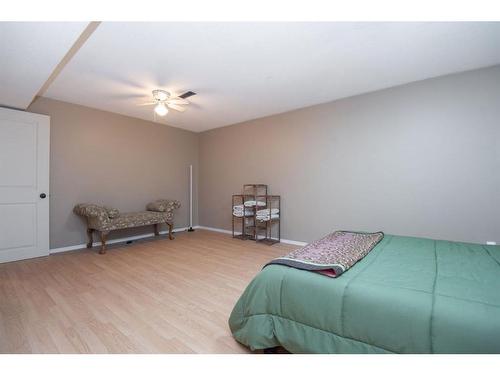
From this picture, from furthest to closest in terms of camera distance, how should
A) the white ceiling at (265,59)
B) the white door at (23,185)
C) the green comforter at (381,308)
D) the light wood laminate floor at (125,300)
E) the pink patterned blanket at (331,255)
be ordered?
the white door at (23,185)
the white ceiling at (265,59)
the light wood laminate floor at (125,300)
the pink patterned blanket at (331,255)
the green comforter at (381,308)

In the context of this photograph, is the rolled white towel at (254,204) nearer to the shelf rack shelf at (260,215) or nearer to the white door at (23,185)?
the shelf rack shelf at (260,215)

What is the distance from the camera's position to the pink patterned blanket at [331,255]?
1359 millimetres

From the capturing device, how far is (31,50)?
1.95 metres

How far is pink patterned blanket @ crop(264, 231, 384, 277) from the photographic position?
4.46 ft

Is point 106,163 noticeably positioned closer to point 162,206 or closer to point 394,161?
point 162,206

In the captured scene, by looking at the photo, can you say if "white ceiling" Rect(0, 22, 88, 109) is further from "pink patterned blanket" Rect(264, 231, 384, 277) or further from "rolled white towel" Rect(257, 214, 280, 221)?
"rolled white towel" Rect(257, 214, 280, 221)

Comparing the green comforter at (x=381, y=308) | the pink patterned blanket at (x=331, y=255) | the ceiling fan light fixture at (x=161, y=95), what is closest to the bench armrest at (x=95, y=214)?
the ceiling fan light fixture at (x=161, y=95)

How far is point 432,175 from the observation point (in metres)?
2.89

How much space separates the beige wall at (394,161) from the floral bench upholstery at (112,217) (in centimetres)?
182

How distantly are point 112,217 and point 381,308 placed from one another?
379 cm

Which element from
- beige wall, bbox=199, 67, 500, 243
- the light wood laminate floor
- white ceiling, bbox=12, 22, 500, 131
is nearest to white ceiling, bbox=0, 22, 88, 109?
white ceiling, bbox=12, 22, 500, 131

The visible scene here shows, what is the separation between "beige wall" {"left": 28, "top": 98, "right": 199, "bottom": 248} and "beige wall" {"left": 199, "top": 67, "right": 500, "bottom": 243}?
1908 mm

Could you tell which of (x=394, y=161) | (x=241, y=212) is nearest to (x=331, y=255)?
(x=394, y=161)
